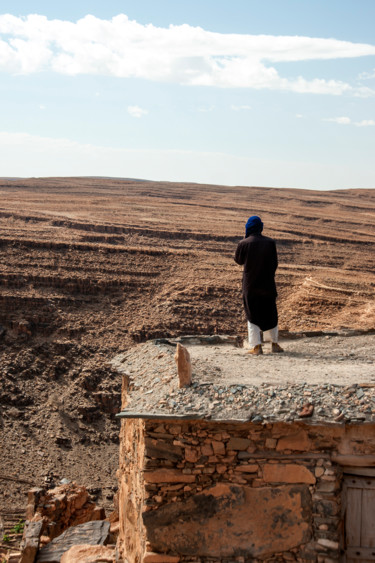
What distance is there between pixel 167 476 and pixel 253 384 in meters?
1.00

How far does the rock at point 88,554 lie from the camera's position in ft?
21.5

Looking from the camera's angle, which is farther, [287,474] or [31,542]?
[31,542]

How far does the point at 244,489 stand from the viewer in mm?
5074

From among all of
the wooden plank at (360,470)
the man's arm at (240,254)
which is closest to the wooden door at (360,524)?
the wooden plank at (360,470)

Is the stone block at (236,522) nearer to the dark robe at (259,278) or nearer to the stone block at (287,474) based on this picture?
the stone block at (287,474)

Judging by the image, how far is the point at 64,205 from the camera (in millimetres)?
32312

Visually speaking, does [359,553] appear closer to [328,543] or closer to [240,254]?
[328,543]

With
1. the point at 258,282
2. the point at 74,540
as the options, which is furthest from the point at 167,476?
the point at 74,540

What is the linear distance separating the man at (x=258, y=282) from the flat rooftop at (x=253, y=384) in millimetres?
341

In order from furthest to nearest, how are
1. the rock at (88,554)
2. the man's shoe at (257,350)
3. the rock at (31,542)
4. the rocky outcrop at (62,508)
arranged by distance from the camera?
1. the rocky outcrop at (62,508)
2. the rock at (31,542)
3. the man's shoe at (257,350)
4. the rock at (88,554)

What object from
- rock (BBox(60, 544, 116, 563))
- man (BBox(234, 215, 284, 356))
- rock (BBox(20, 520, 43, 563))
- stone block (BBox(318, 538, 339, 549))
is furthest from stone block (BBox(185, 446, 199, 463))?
rock (BBox(20, 520, 43, 563))

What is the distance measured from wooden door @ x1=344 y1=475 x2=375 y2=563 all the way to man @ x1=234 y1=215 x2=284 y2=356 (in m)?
2.28

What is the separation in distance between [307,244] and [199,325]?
9.29 m

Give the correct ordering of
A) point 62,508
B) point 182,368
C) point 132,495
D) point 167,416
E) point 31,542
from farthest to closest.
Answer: point 62,508, point 31,542, point 132,495, point 182,368, point 167,416
